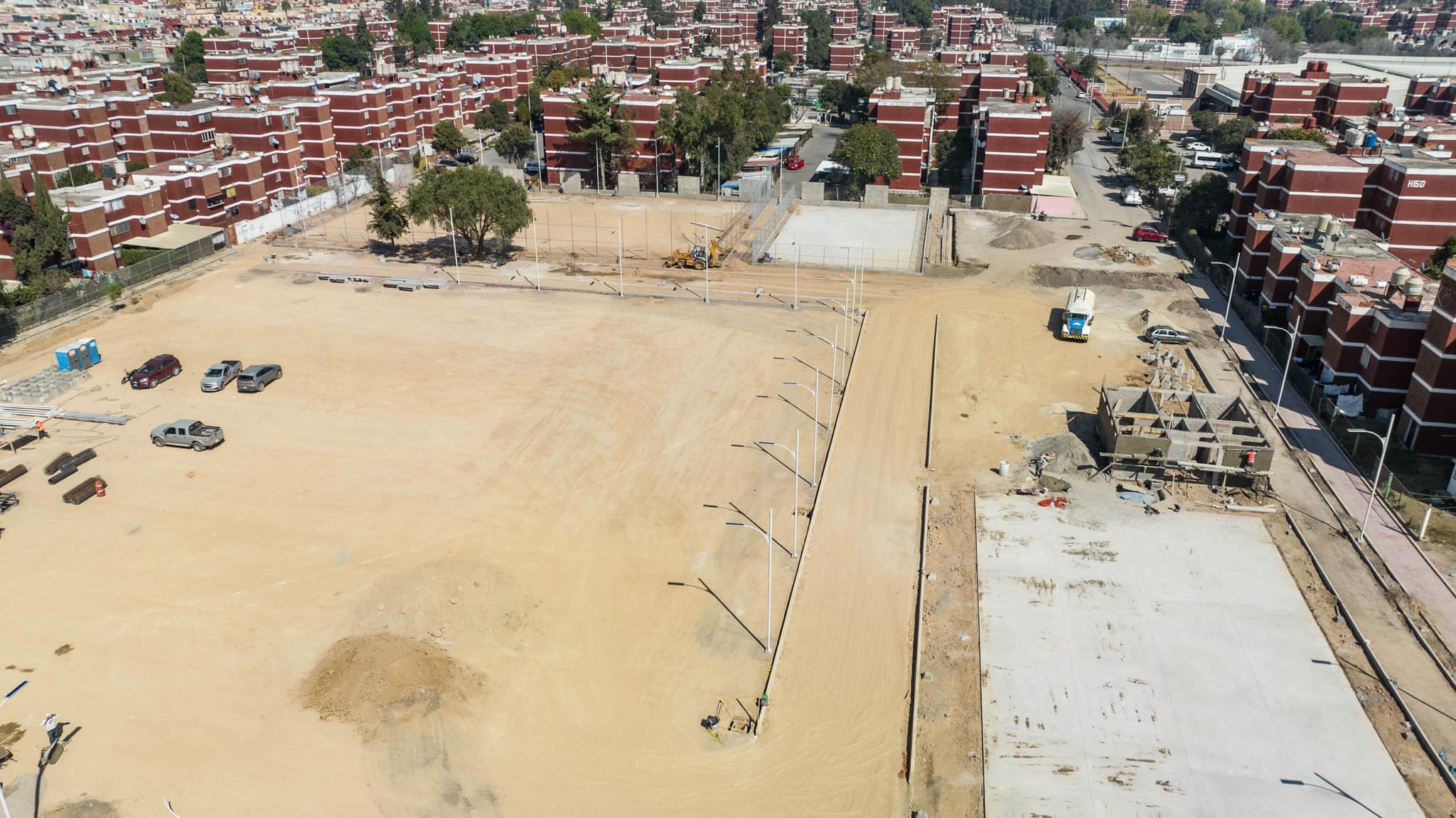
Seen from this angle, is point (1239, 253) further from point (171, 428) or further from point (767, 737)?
point (171, 428)

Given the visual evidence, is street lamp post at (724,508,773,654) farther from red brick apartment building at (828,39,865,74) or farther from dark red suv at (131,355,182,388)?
red brick apartment building at (828,39,865,74)

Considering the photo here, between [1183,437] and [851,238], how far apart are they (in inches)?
1577

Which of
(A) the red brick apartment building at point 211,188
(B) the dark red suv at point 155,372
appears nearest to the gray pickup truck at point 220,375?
(B) the dark red suv at point 155,372

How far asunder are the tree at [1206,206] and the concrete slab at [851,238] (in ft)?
70.1

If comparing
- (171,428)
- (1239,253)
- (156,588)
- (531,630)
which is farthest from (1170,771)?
(1239,253)

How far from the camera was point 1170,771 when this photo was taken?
2539 cm

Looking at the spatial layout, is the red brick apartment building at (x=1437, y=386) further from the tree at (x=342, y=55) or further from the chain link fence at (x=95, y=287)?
the tree at (x=342, y=55)

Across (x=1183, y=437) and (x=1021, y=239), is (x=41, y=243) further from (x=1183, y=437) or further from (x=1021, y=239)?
(x=1021, y=239)

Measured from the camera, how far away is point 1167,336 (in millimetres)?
54438

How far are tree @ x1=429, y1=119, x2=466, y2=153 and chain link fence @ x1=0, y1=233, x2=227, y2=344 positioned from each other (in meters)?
35.6

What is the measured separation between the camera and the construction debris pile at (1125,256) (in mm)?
69250

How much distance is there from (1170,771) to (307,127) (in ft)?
297

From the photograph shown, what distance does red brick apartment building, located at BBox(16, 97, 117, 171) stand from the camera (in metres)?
86.0

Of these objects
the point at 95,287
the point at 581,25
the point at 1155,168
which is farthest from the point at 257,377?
the point at 581,25
